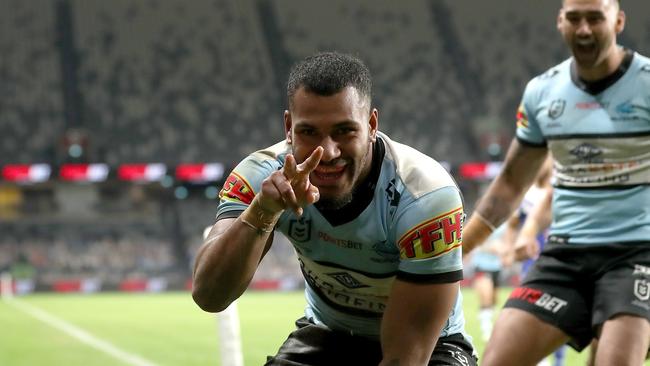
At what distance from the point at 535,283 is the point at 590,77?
0.98 m

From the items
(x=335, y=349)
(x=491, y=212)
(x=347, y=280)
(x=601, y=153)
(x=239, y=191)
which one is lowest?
(x=335, y=349)

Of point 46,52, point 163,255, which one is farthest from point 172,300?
point 46,52

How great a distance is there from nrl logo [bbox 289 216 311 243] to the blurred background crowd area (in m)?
30.0

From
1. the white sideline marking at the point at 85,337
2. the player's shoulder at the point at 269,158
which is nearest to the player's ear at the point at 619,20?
the player's shoulder at the point at 269,158

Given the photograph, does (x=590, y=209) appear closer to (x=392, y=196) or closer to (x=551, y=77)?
→ (x=551, y=77)

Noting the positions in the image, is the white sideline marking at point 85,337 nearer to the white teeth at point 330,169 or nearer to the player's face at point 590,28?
the player's face at point 590,28

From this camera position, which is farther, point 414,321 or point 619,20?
point 619,20

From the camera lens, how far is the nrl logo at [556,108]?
16.3 feet

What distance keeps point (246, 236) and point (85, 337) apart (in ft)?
40.4

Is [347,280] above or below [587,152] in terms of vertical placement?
below

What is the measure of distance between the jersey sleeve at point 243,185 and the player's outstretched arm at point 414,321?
592 mm

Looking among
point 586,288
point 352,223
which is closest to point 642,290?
point 586,288

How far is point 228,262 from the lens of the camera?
337 cm

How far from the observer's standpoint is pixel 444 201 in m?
3.54
